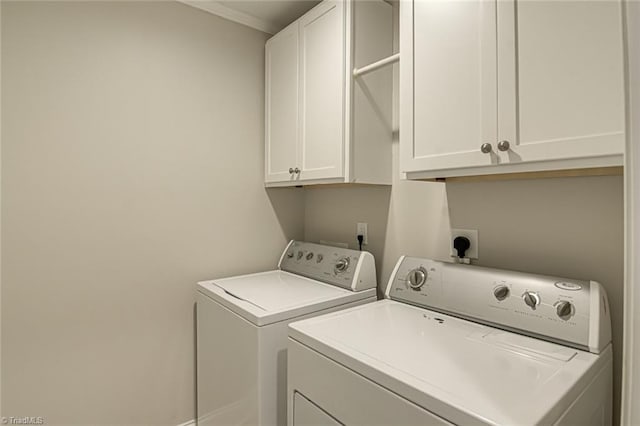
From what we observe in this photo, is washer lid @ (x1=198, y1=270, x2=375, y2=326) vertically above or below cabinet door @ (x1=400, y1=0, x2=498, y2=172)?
below

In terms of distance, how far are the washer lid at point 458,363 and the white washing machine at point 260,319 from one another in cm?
22

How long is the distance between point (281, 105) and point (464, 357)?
160 cm

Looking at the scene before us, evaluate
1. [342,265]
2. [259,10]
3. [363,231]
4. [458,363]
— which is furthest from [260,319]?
[259,10]

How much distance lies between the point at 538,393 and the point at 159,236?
173 cm

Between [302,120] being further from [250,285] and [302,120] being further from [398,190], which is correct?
[250,285]

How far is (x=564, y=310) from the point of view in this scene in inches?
40.5

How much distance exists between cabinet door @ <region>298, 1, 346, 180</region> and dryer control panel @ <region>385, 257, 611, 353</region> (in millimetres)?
632

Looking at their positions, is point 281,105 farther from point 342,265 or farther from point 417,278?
point 417,278

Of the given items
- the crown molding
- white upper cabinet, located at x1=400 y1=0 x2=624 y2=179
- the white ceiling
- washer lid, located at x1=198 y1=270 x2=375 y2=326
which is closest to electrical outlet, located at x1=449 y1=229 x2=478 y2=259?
white upper cabinet, located at x1=400 y1=0 x2=624 y2=179

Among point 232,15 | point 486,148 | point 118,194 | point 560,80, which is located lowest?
point 118,194

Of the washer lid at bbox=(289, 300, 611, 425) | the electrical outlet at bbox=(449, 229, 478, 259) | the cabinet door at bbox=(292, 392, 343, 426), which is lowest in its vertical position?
the cabinet door at bbox=(292, 392, 343, 426)

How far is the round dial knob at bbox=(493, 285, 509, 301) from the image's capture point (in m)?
1.16

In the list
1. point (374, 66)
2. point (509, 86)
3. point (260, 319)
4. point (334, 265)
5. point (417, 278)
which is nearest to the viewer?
point (509, 86)

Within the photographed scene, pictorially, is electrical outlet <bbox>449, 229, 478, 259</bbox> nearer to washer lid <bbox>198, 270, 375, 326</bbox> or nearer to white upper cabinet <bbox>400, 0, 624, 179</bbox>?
white upper cabinet <bbox>400, 0, 624, 179</bbox>
